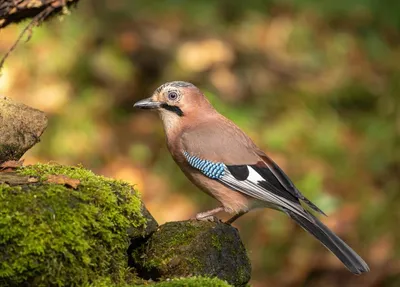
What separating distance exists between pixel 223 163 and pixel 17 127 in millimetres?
1415

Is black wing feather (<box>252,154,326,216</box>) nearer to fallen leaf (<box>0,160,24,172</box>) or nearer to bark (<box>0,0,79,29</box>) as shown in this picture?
fallen leaf (<box>0,160,24,172</box>)

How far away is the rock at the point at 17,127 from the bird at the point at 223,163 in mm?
838

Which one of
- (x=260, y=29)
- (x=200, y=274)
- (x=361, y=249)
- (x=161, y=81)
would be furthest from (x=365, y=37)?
(x=200, y=274)

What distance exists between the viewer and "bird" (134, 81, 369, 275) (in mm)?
5215

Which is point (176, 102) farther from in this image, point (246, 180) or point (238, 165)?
point (246, 180)

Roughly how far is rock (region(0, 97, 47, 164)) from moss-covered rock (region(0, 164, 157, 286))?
0.46m

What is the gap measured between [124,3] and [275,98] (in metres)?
2.89

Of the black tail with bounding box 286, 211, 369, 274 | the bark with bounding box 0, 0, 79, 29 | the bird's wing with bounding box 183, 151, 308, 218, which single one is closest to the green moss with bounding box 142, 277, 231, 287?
the black tail with bounding box 286, 211, 369, 274

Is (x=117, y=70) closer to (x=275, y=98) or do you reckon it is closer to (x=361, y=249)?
(x=275, y=98)

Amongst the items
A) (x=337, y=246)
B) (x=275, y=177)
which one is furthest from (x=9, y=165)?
(x=337, y=246)

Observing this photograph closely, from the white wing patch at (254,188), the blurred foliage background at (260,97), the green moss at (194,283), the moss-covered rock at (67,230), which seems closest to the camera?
the moss-covered rock at (67,230)

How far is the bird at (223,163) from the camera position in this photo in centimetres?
521

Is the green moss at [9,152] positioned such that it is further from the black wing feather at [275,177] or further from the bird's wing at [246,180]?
the black wing feather at [275,177]

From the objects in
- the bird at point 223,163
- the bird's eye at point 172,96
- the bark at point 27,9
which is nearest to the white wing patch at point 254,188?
the bird at point 223,163
